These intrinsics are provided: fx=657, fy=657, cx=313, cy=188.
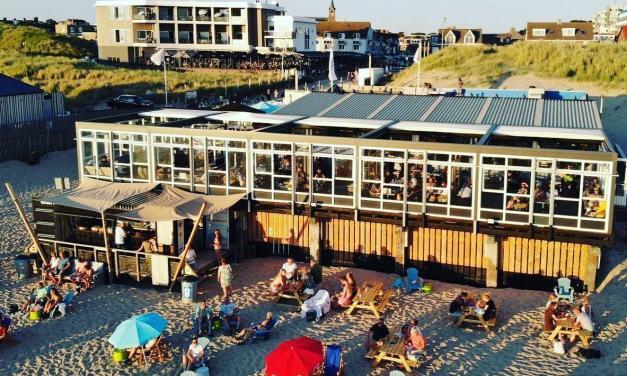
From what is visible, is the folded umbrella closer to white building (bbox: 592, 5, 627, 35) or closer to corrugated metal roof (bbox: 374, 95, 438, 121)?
corrugated metal roof (bbox: 374, 95, 438, 121)

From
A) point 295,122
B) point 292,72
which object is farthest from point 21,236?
point 292,72

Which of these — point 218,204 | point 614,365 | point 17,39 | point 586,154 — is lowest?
point 614,365

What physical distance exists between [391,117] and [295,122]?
361 centimetres

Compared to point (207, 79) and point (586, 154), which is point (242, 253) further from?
point (207, 79)

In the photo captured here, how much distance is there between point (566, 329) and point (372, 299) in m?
4.35

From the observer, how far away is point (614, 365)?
1323 cm

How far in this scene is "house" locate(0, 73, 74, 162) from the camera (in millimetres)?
31094

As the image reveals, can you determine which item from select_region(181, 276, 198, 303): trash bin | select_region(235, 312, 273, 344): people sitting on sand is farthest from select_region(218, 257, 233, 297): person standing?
select_region(235, 312, 273, 344): people sitting on sand

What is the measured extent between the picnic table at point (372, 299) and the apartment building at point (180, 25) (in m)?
63.3

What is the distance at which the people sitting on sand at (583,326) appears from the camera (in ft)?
45.8

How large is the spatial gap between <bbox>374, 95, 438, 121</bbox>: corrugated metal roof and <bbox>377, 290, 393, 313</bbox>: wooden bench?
8.54 meters

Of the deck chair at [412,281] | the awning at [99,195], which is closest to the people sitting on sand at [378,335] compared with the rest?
the deck chair at [412,281]

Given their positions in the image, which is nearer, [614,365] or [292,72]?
[614,365]

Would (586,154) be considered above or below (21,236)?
above
